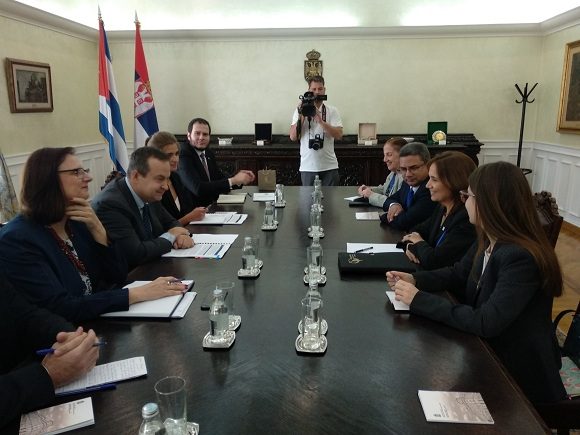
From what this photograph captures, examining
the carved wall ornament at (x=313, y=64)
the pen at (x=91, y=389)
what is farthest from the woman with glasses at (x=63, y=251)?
the carved wall ornament at (x=313, y=64)

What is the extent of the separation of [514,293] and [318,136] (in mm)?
3500

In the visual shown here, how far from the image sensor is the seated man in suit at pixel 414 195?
2.69 m

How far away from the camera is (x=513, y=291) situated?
55.2 inches

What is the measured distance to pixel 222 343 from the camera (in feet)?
4.46

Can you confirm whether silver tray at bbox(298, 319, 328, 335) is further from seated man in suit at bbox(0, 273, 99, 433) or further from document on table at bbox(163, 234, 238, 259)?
document on table at bbox(163, 234, 238, 259)

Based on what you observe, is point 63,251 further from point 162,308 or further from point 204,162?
point 204,162

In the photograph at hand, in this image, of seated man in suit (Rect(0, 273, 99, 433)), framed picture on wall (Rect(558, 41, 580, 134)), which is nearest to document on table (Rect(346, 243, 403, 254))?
seated man in suit (Rect(0, 273, 99, 433))

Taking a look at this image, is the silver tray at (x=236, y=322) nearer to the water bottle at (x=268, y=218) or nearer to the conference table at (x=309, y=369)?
the conference table at (x=309, y=369)

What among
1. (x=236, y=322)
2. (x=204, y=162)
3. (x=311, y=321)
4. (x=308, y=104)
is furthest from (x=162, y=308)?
(x=308, y=104)

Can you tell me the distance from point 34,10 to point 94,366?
4.74 metres

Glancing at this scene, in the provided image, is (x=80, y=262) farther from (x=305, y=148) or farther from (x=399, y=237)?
(x=305, y=148)

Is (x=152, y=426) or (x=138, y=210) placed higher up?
(x=138, y=210)

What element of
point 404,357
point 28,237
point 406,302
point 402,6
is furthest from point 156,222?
point 402,6

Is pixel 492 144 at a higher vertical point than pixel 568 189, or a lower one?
higher
